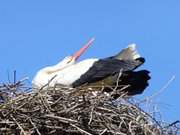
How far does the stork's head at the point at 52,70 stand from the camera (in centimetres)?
767

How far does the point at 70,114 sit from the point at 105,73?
205 centimetres

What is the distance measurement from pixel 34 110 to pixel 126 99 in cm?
81

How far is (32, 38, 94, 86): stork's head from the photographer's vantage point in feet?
25.2

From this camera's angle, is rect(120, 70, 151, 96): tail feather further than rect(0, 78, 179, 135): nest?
Yes

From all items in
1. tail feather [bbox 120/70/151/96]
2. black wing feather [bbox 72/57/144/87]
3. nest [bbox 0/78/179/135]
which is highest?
black wing feather [bbox 72/57/144/87]

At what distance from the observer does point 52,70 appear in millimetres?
8000

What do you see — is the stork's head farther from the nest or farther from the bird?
the nest

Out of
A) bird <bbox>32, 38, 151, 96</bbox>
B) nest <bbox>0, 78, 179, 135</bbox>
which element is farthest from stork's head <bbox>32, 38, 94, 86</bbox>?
nest <bbox>0, 78, 179, 135</bbox>

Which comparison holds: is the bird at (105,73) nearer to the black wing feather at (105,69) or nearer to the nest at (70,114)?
the black wing feather at (105,69)

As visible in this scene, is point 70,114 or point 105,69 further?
point 105,69

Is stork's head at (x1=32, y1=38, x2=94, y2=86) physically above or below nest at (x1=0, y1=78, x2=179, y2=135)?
above

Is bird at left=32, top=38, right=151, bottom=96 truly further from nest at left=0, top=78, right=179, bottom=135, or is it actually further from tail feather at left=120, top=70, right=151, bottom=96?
nest at left=0, top=78, right=179, bottom=135

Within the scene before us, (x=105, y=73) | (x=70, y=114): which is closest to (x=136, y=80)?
(x=105, y=73)

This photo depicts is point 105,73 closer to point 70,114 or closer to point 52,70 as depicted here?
point 52,70
